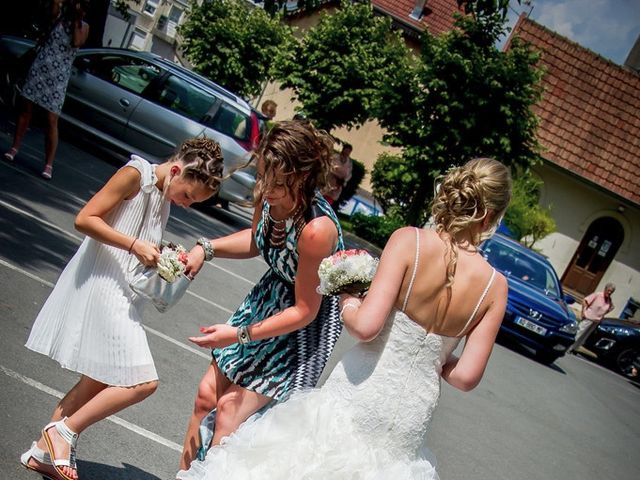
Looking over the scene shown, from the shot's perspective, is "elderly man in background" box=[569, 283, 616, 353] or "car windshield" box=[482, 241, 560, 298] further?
"elderly man in background" box=[569, 283, 616, 353]

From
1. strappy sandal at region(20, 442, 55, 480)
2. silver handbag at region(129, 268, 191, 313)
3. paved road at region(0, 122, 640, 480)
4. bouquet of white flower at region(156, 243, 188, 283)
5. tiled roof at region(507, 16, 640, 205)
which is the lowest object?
paved road at region(0, 122, 640, 480)

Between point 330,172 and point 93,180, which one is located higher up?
point 330,172

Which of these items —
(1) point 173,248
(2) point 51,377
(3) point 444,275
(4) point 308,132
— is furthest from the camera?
(2) point 51,377

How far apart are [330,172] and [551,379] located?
34.8 ft

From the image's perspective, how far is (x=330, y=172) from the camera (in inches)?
121

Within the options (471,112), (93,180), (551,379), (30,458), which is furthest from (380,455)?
(471,112)

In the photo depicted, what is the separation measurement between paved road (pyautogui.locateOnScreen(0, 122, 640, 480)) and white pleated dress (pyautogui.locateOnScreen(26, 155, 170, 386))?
0.63 m

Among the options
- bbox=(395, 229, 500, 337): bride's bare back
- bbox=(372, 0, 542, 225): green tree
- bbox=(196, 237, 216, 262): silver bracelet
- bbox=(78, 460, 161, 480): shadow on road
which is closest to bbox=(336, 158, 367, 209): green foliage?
bbox=(372, 0, 542, 225): green tree

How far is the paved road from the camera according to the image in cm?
402

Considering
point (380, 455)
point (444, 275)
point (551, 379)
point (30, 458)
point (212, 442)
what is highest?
point (444, 275)

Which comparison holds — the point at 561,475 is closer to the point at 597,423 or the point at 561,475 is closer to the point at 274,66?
the point at 597,423

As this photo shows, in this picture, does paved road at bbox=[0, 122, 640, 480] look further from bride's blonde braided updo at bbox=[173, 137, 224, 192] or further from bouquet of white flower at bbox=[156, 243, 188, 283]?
bride's blonde braided updo at bbox=[173, 137, 224, 192]

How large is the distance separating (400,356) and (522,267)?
41.5 feet

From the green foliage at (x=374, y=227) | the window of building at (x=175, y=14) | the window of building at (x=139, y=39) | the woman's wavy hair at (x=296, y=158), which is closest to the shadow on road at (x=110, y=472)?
the woman's wavy hair at (x=296, y=158)
